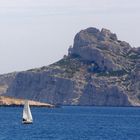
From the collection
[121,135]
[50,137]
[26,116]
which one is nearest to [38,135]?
[50,137]

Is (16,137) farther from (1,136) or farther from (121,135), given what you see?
(121,135)

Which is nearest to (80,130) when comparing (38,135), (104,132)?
(104,132)

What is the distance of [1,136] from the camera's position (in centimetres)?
11275

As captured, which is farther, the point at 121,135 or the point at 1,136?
the point at 121,135

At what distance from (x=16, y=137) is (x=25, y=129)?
857 inches

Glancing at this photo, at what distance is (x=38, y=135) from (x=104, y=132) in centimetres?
1659

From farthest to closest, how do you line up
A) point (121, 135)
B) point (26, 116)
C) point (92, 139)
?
point (26, 116)
point (121, 135)
point (92, 139)

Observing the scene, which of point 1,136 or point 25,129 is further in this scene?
point 25,129

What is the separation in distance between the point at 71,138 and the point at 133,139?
9205 mm

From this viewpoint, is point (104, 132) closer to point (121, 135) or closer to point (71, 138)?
point (121, 135)

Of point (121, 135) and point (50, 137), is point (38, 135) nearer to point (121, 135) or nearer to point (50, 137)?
point (50, 137)

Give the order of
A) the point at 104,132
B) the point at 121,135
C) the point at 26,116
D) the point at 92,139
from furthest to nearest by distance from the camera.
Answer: the point at 26,116 → the point at 104,132 → the point at 121,135 → the point at 92,139

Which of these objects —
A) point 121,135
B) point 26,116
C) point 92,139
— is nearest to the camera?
point 92,139

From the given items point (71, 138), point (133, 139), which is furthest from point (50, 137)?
point (133, 139)
